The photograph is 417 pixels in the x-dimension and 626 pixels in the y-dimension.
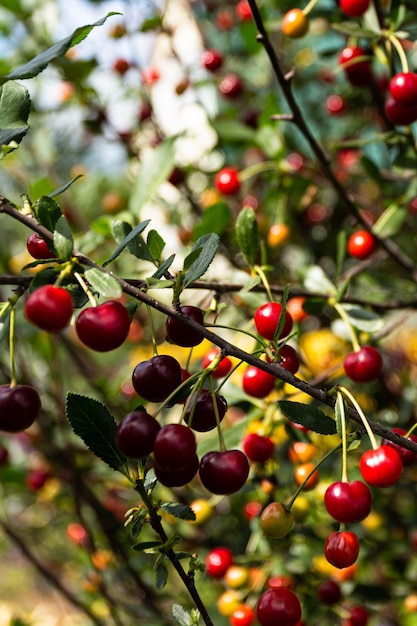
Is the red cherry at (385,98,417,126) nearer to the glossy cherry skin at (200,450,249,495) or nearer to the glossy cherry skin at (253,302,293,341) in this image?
the glossy cherry skin at (253,302,293,341)

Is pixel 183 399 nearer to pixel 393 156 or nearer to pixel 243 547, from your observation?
pixel 393 156

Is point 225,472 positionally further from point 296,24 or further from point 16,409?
point 296,24

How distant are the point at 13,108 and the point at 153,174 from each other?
0.50 m

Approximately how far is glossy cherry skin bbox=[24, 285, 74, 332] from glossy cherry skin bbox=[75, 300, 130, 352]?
0.06ft

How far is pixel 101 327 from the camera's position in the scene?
1.46 feet

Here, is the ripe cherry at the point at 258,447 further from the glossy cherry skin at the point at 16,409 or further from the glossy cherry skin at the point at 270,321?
the glossy cherry skin at the point at 16,409

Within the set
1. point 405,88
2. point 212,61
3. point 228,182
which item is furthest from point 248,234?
point 212,61

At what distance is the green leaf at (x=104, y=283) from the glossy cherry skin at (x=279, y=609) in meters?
0.34

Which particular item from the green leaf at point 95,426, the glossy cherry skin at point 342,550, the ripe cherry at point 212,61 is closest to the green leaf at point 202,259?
the green leaf at point 95,426

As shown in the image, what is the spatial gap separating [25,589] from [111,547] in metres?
2.16

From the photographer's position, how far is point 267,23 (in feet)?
3.93

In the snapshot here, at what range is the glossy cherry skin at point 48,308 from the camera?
420mm

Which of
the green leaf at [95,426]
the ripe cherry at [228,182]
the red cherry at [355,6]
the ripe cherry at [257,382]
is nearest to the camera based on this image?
the green leaf at [95,426]

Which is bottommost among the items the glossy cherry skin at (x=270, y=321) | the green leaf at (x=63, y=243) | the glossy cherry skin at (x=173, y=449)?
the glossy cherry skin at (x=270, y=321)
